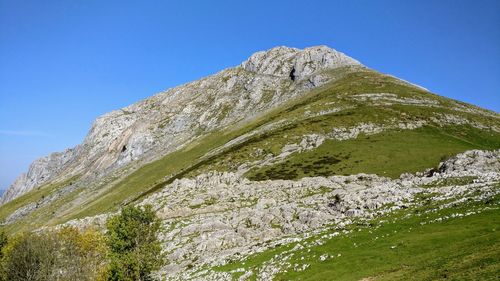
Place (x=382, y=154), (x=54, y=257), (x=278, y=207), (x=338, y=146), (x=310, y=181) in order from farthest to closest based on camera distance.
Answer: (x=338, y=146) → (x=382, y=154) → (x=310, y=181) → (x=278, y=207) → (x=54, y=257)

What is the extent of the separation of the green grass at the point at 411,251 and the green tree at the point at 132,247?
13.5 meters

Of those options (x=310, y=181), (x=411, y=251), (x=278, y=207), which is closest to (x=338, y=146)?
(x=310, y=181)

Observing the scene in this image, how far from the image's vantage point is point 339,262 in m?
42.4

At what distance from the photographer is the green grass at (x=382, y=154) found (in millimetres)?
109312

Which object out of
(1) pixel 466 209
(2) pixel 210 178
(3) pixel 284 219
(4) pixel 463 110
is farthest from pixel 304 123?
(1) pixel 466 209

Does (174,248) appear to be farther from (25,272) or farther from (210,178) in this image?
(210,178)

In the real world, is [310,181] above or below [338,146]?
below

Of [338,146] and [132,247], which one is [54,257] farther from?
[338,146]

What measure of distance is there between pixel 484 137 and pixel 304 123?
63798mm

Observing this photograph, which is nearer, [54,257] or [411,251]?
[411,251]

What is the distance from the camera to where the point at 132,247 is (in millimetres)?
62844

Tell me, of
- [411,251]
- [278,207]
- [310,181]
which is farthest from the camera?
[310,181]

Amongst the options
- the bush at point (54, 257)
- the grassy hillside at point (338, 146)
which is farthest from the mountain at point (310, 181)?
the bush at point (54, 257)

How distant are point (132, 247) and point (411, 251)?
42923 millimetres
